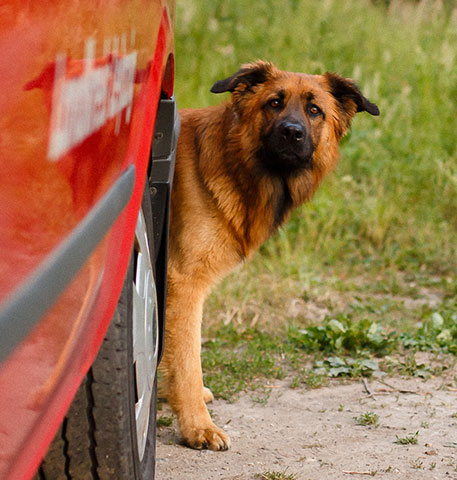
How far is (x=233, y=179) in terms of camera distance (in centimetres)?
341

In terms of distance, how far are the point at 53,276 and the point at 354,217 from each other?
16.8ft

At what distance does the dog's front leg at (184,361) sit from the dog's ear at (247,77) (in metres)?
1.02

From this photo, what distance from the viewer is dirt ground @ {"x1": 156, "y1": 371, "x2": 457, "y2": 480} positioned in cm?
258

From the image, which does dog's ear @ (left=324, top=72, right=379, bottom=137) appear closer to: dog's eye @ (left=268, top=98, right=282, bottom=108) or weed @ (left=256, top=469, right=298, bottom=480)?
dog's eye @ (left=268, top=98, right=282, bottom=108)

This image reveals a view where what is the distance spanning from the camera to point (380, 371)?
371cm

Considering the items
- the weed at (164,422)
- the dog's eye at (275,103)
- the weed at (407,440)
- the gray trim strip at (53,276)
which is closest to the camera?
the gray trim strip at (53,276)

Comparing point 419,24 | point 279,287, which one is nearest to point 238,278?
point 279,287

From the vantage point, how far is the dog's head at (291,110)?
137 inches

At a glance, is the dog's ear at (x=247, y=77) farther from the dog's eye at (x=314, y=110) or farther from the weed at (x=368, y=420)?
the weed at (x=368, y=420)

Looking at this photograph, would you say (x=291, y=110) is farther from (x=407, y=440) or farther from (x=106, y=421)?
(x=106, y=421)

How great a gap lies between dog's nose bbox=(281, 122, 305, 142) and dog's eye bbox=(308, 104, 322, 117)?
0.24m

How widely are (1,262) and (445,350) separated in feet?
11.5

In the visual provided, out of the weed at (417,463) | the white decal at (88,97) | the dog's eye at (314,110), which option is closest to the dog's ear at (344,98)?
the dog's eye at (314,110)

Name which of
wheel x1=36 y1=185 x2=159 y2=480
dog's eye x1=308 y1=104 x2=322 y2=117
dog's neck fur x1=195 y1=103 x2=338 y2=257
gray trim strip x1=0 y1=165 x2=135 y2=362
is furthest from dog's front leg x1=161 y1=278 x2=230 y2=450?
gray trim strip x1=0 y1=165 x2=135 y2=362
